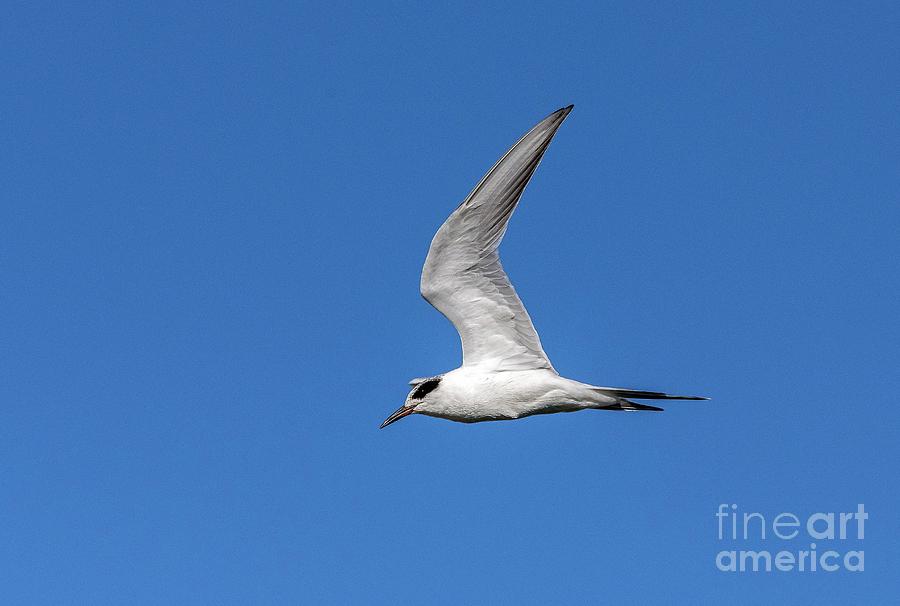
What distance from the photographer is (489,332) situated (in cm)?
1424

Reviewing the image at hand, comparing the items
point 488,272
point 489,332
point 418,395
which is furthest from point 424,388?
point 488,272

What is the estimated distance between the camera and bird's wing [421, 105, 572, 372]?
12.9 m

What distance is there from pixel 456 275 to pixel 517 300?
0.90 metres

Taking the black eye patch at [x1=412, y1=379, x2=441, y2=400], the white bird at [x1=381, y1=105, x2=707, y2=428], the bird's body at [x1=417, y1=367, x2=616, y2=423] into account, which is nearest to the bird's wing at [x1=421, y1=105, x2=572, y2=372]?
the white bird at [x1=381, y1=105, x2=707, y2=428]

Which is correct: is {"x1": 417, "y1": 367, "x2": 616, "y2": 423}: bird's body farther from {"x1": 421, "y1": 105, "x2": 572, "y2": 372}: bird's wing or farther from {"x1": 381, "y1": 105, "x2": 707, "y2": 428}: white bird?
{"x1": 421, "y1": 105, "x2": 572, "y2": 372}: bird's wing

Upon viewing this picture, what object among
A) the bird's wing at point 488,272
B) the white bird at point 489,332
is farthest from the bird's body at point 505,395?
the bird's wing at point 488,272

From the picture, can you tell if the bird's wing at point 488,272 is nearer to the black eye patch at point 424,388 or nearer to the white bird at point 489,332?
the white bird at point 489,332

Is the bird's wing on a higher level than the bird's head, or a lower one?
higher

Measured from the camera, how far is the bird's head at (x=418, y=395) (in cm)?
1444

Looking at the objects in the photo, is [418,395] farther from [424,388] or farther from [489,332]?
[489,332]

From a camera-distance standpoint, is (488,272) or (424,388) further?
(424,388)

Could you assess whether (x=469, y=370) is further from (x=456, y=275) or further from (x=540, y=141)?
(x=540, y=141)

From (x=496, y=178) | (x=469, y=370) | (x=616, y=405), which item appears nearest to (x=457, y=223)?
(x=496, y=178)

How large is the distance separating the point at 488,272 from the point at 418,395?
2.11m
